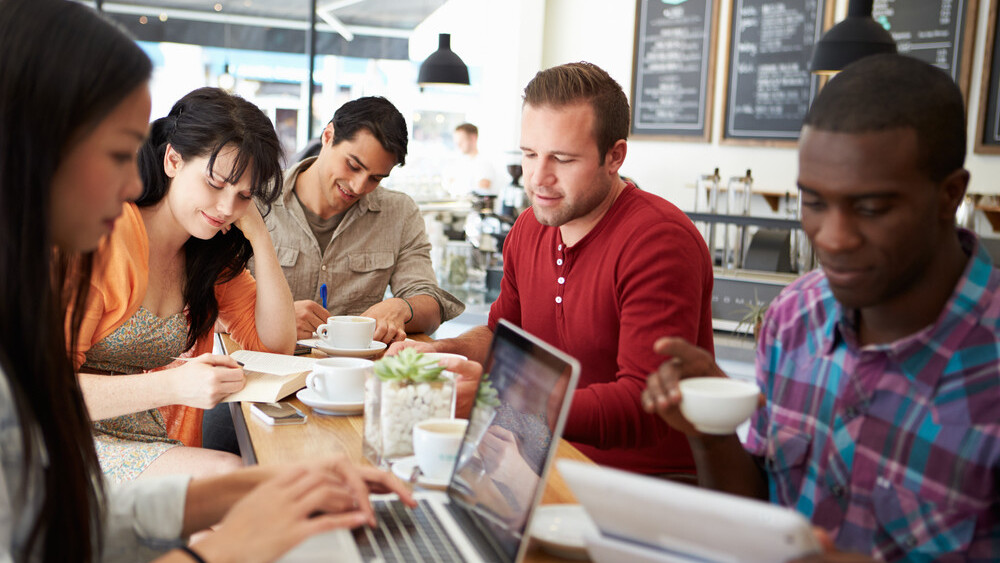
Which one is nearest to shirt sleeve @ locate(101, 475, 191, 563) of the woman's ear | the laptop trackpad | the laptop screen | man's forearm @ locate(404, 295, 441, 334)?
the laptop trackpad

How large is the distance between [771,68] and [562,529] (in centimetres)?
525

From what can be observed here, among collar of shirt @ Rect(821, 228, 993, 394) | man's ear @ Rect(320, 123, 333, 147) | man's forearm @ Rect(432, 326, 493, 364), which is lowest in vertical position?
man's forearm @ Rect(432, 326, 493, 364)

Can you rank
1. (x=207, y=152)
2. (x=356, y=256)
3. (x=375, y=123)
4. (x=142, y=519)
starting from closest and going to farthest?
(x=142, y=519) → (x=207, y=152) → (x=375, y=123) → (x=356, y=256)

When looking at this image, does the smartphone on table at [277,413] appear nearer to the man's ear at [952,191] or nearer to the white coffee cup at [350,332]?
the white coffee cup at [350,332]

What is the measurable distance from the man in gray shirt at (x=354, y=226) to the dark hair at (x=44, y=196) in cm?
167

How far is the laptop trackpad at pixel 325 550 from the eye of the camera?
3.21ft

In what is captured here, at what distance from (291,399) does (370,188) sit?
1.19 meters

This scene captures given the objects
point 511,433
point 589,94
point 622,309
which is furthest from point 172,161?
point 511,433

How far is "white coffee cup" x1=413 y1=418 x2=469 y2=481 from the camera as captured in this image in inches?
50.3

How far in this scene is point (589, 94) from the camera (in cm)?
194

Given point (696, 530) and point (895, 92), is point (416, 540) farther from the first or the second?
point (895, 92)

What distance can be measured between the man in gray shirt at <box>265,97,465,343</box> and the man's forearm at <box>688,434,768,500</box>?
1.47m

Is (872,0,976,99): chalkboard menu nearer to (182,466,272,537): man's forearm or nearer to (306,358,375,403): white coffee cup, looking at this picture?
(306,358,375,403): white coffee cup

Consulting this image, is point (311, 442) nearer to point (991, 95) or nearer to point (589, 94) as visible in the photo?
point (589, 94)
